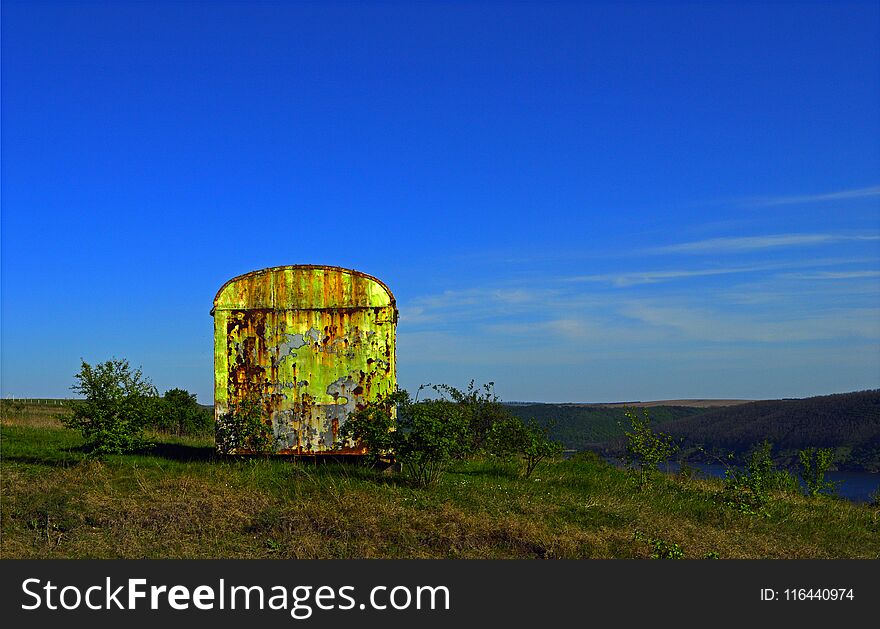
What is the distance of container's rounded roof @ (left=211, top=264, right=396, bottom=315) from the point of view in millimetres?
17547

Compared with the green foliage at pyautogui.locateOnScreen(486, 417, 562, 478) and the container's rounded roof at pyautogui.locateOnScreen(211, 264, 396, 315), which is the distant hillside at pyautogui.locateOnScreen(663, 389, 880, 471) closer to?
the green foliage at pyautogui.locateOnScreen(486, 417, 562, 478)

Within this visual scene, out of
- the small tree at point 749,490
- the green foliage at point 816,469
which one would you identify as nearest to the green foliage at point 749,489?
the small tree at point 749,490

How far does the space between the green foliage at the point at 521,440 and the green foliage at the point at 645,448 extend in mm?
2031

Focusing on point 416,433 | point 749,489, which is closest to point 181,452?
point 416,433

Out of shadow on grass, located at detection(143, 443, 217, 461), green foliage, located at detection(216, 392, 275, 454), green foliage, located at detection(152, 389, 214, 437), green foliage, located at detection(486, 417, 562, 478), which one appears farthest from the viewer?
green foliage, located at detection(152, 389, 214, 437)

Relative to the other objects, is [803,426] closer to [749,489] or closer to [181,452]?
[749,489]

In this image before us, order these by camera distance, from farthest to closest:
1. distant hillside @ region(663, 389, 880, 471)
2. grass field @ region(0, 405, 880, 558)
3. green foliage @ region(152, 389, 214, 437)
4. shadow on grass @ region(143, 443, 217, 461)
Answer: distant hillside @ region(663, 389, 880, 471)
green foliage @ region(152, 389, 214, 437)
shadow on grass @ region(143, 443, 217, 461)
grass field @ region(0, 405, 880, 558)

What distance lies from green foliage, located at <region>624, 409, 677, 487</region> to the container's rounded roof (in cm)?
673

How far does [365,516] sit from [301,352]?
6.35 metres

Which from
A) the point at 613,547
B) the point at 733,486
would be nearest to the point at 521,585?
the point at 613,547

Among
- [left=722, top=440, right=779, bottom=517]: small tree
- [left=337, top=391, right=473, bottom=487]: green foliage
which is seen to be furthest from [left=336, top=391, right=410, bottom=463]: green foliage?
[left=722, top=440, right=779, bottom=517]: small tree

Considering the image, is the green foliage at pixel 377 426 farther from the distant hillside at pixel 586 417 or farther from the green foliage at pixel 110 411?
the distant hillside at pixel 586 417

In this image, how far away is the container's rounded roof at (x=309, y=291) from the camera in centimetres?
1755

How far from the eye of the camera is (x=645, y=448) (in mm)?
17281
